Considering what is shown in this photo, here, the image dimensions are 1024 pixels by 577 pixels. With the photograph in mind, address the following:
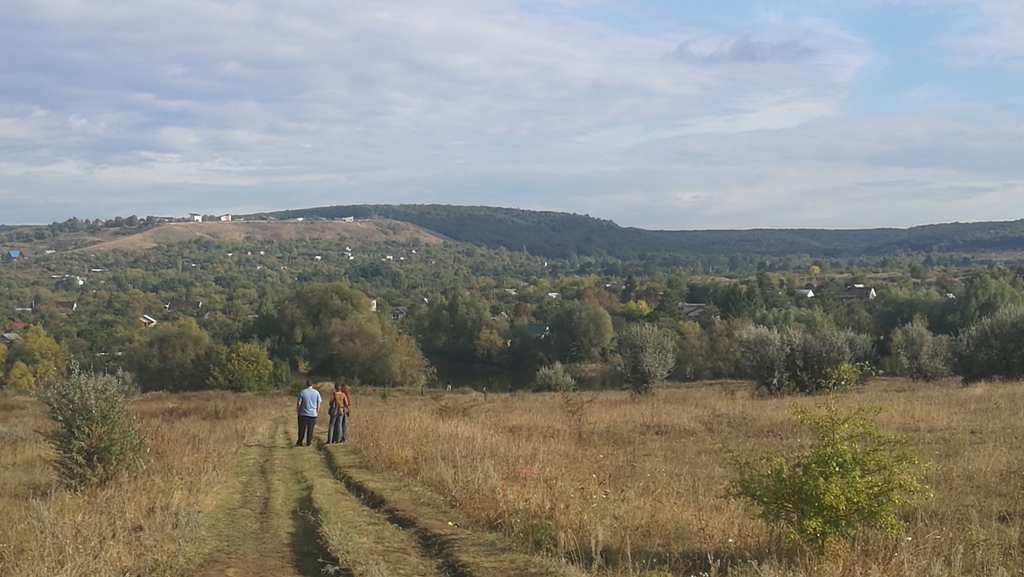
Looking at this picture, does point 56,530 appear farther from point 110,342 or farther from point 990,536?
point 110,342

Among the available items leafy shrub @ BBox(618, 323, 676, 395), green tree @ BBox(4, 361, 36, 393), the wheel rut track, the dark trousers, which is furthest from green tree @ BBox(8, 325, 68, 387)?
the wheel rut track

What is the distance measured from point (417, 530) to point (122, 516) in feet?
9.92

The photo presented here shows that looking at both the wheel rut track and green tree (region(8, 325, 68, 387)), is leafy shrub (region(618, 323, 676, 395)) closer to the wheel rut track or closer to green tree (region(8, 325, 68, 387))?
the wheel rut track

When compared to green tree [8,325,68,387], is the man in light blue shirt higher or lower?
higher

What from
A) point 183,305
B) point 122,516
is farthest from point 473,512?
point 183,305

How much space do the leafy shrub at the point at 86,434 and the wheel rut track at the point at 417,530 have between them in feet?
10.6

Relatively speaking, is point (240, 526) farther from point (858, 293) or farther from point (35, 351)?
point (858, 293)

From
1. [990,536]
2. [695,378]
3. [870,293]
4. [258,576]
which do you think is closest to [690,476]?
[990,536]

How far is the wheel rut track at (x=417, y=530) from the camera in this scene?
25.1 ft

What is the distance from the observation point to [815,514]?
693 centimetres

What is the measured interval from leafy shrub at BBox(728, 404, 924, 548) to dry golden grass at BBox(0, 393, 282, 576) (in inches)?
202

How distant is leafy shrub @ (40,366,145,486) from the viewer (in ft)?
41.3

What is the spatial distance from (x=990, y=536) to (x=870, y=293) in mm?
131723

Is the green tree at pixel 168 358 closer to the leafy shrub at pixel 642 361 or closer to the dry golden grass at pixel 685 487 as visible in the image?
the leafy shrub at pixel 642 361
